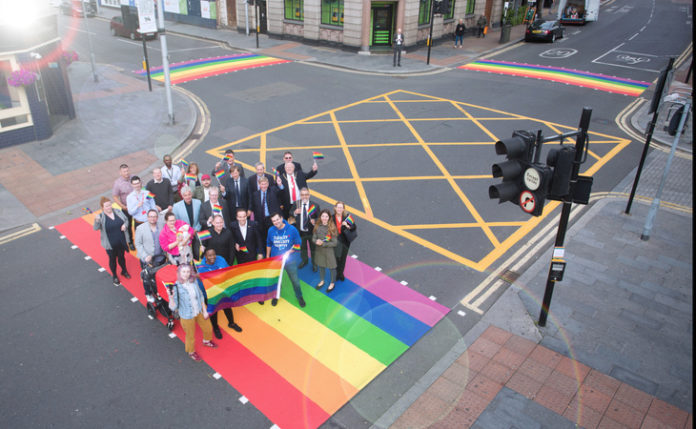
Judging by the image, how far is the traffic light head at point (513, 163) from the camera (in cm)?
612

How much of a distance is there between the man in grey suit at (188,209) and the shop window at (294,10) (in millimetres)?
25525

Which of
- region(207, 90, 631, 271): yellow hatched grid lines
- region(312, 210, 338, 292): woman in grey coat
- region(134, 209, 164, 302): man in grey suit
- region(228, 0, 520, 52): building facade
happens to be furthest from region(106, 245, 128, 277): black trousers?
region(228, 0, 520, 52): building facade

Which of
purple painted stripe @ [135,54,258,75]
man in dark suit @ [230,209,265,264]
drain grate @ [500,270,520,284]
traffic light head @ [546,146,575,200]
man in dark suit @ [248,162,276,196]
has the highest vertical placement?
traffic light head @ [546,146,575,200]

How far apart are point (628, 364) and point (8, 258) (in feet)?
37.9

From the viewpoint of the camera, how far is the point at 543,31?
32344 millimetres

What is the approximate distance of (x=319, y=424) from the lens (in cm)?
653

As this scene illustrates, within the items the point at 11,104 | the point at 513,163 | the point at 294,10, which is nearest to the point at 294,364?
the point at 513,163

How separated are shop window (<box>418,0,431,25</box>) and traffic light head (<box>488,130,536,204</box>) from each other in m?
26.5

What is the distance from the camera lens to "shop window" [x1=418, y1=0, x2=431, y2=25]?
99.2 ft

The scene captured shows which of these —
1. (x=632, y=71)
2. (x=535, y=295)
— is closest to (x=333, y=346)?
(x=535, y=295)

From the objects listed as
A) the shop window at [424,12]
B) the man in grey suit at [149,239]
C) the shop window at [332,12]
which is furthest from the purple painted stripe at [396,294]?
the shop window at [424,12]

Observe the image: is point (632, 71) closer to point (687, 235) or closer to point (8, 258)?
point (687, 235)

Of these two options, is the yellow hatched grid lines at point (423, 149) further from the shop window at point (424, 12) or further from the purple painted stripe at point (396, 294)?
the shop window at point (424, 12)

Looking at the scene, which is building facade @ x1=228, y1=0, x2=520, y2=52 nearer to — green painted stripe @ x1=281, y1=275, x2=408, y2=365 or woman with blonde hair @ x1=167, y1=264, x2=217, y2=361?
green painted stripe @ x1=281, y1=275, x2=408, y2=365
